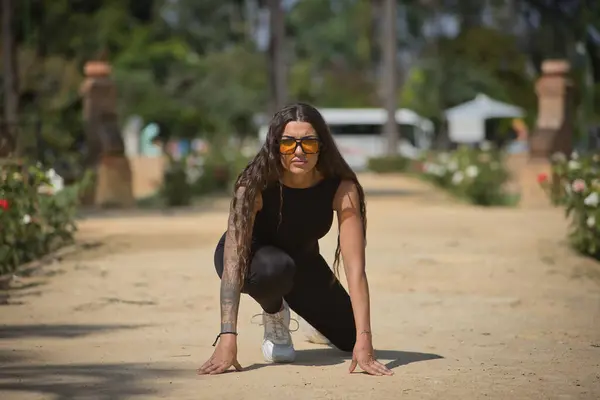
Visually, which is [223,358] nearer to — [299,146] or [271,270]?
[271,270]

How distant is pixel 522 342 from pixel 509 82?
1495 inches

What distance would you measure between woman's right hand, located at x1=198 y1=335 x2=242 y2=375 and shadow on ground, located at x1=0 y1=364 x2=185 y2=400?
0.19 meters

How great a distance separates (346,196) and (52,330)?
252 cm

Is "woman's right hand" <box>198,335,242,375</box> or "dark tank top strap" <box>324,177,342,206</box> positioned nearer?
"woman's right hand" <box>198,335,242,375</box>

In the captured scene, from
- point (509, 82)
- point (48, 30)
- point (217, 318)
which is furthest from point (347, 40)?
point (217, 318)

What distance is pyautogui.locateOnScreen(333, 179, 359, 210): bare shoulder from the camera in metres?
7.50

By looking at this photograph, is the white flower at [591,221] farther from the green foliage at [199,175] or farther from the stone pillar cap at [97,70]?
the stone pillar cap at [97,70]

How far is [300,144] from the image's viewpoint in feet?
24.1

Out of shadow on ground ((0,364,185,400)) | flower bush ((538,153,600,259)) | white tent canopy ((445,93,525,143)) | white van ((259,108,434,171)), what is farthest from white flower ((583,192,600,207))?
white van ((259,108,434,171))

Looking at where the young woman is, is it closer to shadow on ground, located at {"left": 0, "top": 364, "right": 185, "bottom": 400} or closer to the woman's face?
the woman's face

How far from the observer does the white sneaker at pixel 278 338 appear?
7727 millimetres

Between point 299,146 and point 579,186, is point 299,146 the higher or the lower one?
the higher one

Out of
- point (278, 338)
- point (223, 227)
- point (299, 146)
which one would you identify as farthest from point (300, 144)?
point (223, 227)

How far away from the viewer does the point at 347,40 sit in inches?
4254
